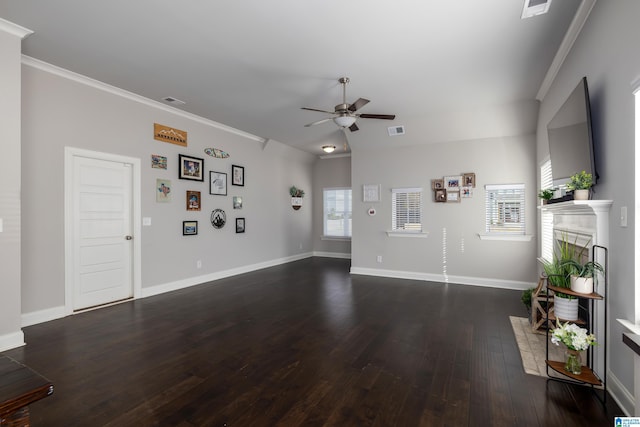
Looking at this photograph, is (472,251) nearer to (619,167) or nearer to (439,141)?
(439,141)

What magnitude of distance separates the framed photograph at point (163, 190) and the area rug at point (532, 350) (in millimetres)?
5273

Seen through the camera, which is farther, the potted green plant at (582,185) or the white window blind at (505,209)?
the white window blind at (505,209)

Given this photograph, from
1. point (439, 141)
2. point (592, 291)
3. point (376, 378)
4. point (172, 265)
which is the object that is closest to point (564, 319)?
point (592, 291)

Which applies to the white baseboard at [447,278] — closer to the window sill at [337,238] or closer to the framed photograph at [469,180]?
the framed photograph at [469,180]

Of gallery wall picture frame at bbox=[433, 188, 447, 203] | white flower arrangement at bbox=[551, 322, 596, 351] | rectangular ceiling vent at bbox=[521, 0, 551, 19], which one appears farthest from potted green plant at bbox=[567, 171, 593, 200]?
gallery wall picture frame at bbox=[433, 188, 447, 203]

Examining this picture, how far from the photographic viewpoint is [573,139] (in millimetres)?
2896

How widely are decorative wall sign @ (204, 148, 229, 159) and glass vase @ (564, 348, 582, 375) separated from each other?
589cm

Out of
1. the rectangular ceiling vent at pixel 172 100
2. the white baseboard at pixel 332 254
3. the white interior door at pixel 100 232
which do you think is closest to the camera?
the white interior door at pixel 100 232

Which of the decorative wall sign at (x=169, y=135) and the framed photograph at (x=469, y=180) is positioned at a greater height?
the decorative wall sign at (x=169, y=135)

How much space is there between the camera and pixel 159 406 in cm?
216

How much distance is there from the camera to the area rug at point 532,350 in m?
2.70

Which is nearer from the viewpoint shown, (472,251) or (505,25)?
(505,25)

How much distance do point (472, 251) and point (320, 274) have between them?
3.05 m

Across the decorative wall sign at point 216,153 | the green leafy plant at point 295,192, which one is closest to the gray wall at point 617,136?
the decorative wall sign at point 216,153
